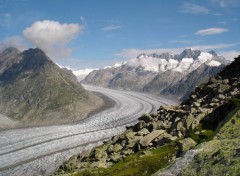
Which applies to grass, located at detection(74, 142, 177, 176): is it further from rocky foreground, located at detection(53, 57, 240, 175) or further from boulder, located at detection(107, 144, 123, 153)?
boulder, located at detection(107, 144, 123, 153)

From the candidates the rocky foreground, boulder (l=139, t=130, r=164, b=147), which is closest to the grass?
the rocky foreground

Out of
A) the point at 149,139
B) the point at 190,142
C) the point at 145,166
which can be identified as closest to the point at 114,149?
the point at 149,139

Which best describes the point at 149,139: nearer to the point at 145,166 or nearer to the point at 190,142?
the point at 145,166

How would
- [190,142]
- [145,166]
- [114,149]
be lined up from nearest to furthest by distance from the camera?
1. [190,142]
2. [145,166]
3. [114,149]

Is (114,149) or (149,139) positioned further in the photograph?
(114,149)

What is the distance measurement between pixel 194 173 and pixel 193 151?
2.06 metres

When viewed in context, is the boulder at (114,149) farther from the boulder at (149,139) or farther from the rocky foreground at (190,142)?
the boulder at (149,139)

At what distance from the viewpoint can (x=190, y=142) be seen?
41.6 metres

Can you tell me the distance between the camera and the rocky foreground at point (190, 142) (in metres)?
19.6

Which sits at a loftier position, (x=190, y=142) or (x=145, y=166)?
(x=190, y=142)

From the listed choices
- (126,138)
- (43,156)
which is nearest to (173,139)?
(126,138)

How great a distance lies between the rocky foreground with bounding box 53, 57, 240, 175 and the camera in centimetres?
1958

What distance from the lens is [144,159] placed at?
173 ft

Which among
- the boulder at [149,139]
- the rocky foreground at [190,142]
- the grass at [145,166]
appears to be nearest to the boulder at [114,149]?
the rocky foreground at [190,142]
